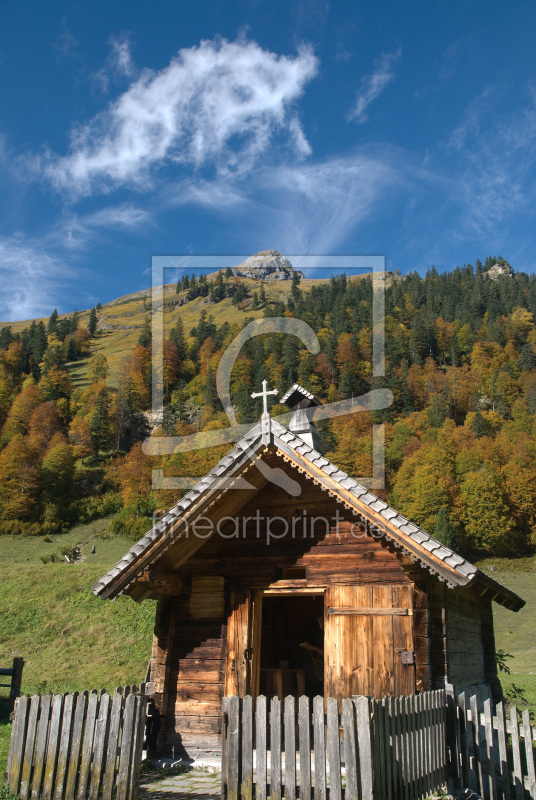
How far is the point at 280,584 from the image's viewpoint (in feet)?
37.5

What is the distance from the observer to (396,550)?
10.4 meters

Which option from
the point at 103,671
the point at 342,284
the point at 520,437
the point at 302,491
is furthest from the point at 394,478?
the point at 342,284

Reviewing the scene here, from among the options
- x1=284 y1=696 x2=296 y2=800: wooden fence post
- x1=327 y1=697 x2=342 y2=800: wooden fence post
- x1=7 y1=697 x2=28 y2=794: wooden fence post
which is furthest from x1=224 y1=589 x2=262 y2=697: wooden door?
x1=327 y1=697 x2=342 y2=800: wooden fence post

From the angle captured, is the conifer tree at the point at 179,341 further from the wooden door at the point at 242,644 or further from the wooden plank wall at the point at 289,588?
the wooden door at the point at 242,644

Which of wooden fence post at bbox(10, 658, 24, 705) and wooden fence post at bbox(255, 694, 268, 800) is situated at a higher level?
wooden fence post at bbox(255, 694, 268, 800)

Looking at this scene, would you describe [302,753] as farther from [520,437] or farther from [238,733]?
[520,437]

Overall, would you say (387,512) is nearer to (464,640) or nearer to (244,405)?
(464,640)

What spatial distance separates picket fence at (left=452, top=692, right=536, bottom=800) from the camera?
29.3 ft

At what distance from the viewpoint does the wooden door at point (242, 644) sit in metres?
11.1

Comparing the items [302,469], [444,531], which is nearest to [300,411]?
[302,469]

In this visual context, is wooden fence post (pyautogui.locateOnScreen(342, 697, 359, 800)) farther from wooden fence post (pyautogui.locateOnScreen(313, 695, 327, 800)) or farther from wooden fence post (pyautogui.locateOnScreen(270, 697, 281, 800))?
wooden fence post (pyautogui.locateOnScreen(270, 697, 281, 800))

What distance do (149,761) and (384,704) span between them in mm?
5692

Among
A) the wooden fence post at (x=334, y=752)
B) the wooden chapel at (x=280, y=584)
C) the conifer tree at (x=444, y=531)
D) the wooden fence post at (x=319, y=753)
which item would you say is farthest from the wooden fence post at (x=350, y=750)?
the conifer tree at (x=444, y=531)

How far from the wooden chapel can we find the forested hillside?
68170 mm
